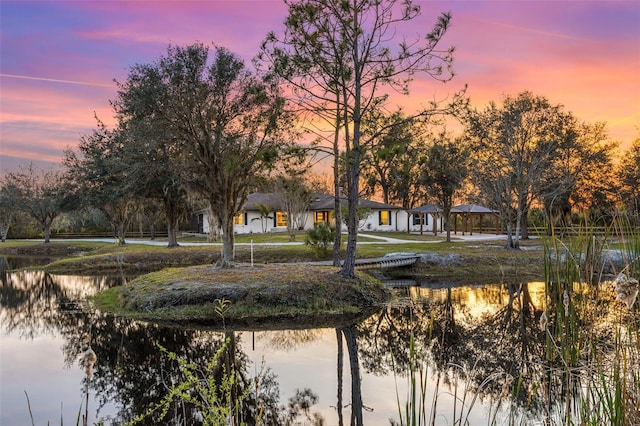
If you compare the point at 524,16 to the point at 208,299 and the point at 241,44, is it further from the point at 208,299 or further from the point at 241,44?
the point at 208,299

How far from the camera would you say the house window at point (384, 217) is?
157 feet

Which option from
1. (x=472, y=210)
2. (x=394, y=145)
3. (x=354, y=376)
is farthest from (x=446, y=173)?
(x=354, y=376)

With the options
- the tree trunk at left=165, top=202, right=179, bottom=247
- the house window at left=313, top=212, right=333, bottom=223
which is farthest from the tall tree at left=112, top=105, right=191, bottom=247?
the house window at left=313, top=212, right=333, bottom=223

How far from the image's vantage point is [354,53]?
15383 millimetres

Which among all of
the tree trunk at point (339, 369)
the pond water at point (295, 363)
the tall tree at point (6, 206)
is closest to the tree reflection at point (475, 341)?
the pond water at point (295, 363)

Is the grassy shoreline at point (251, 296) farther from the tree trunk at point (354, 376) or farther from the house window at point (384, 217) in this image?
the house window at point (384, 217)

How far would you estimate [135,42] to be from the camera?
1828 cm

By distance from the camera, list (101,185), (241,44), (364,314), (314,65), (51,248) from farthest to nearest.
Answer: (51,248)
(101,185)
(241,44)
(314,65)
(364,314)

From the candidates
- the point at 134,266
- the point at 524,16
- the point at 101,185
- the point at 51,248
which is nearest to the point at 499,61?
the point at 524,16

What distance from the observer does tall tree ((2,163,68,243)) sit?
43625 millimetres

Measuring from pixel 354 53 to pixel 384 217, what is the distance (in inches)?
1322

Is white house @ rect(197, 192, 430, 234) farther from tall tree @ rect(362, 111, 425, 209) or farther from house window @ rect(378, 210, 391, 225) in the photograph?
tall tree @ rect(362, 111, 425, 209)

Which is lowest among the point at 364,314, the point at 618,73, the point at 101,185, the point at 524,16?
the point at 364,314

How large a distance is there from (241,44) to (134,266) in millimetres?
13848
